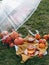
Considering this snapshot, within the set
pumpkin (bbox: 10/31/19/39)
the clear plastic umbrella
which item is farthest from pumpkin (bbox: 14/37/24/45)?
the clear plastic umbrella

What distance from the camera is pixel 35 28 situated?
15.4 ft

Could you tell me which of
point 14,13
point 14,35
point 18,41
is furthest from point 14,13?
point 18,41

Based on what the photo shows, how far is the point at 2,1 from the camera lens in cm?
452

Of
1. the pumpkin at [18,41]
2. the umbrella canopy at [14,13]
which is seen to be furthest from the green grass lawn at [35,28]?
the umbrella canopy at [14,13]

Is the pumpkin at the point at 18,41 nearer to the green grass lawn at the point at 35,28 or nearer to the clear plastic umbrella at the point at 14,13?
the green grass lawn at the point at 35,28

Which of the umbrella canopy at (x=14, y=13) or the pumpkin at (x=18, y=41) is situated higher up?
the umbrella canopy at (x=14, y=13)

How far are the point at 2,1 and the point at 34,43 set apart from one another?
92cm

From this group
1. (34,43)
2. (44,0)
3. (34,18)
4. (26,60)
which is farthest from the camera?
(44,0)

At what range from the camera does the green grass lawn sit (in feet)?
12.4

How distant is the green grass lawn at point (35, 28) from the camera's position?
3.79m

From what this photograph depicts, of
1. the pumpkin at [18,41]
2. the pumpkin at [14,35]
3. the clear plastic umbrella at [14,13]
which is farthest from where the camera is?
the clear plastic umbrella at [14,13]

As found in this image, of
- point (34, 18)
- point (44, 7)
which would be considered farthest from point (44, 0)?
point (34, 18)

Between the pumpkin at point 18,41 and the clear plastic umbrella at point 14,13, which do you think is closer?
the pumpkin at point 18,41

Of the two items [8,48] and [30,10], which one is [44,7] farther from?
[8,48]
